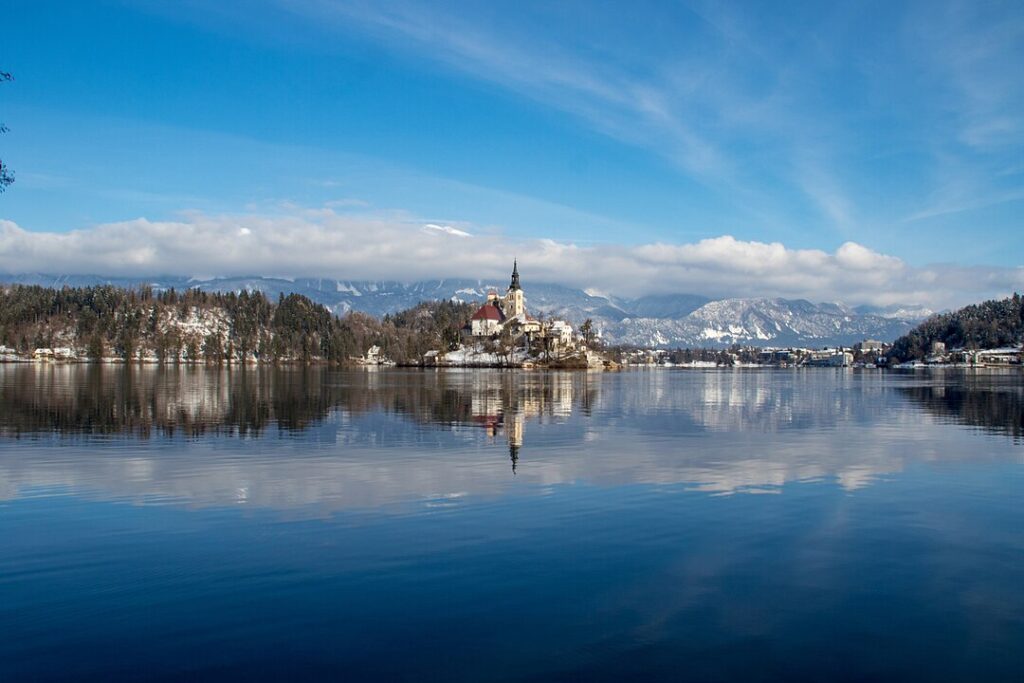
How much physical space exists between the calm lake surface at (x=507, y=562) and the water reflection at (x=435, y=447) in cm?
28

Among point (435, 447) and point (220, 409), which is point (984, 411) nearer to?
point (435, 447)

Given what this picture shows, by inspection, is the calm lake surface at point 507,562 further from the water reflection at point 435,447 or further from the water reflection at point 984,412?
the water reflection at point 984,412

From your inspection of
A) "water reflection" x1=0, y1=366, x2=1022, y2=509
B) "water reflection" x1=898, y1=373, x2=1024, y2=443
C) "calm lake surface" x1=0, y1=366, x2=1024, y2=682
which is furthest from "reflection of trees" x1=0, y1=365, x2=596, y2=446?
"water reflection" x1=898, y1=373, x2=1024, y2=443

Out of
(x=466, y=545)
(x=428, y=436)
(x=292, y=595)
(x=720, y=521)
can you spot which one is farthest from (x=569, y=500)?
(x=428, y=436)

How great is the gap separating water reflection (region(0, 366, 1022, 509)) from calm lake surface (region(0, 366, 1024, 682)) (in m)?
0.28

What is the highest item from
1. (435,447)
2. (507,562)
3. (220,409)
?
(220,409)

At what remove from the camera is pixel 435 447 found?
115 feet

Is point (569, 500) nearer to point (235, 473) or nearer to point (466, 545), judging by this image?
point (466, 545)

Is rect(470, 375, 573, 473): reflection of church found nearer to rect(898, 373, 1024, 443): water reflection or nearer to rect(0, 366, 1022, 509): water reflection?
rect(0, 366, 1022, 509): water reflection

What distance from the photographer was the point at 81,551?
16.5 meters

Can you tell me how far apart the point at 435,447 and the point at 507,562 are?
19.5m

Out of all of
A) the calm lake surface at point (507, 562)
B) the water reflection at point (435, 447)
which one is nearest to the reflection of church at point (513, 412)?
the water reflection at point (435, 447)

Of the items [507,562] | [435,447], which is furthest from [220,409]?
[507,562]

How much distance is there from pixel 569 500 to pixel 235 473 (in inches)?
477
